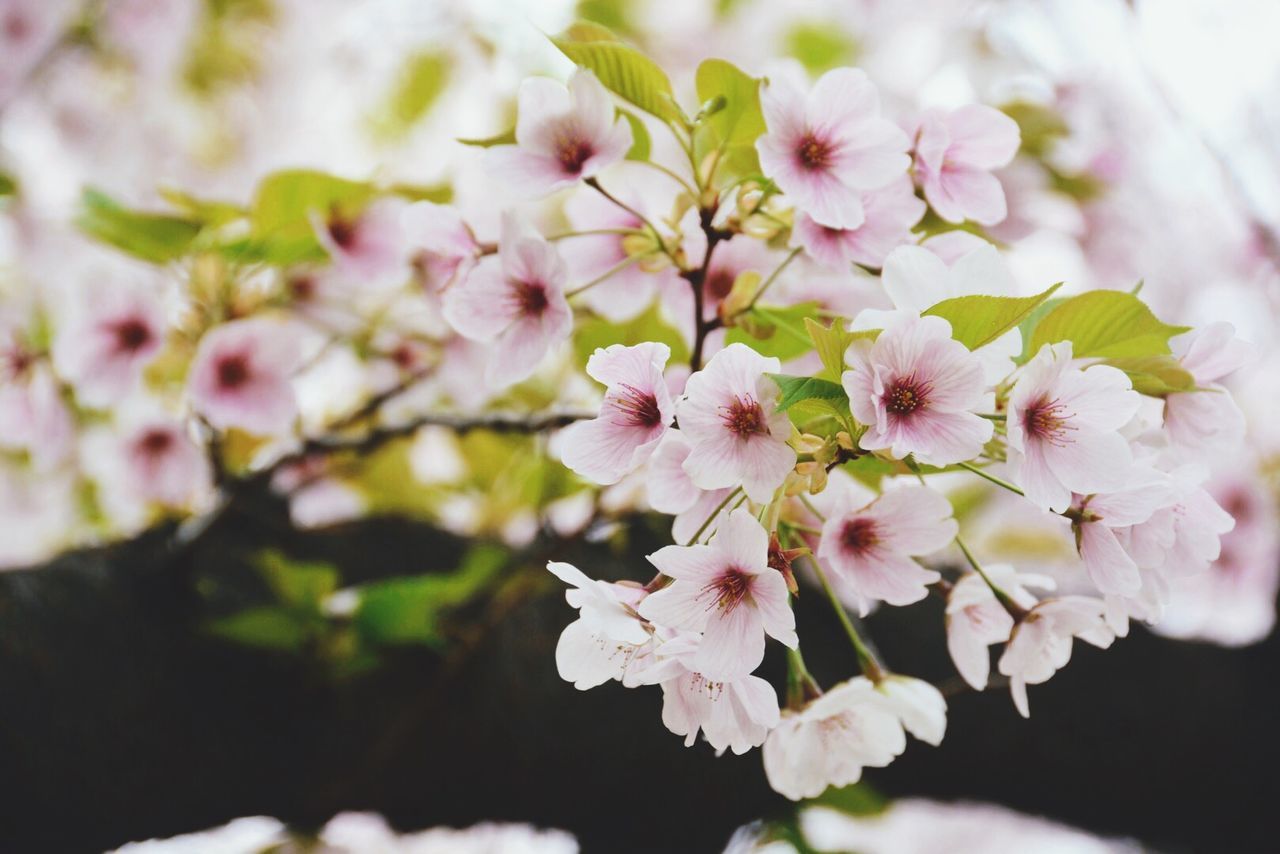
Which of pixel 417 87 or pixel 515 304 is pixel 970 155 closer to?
pixel 515 304

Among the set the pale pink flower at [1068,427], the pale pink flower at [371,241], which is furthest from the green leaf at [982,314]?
the pale pink flower at [371,241]

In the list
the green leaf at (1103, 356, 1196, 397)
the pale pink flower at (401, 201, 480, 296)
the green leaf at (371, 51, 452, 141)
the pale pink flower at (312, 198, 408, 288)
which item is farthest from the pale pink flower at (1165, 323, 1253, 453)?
the green leaf at (371, 51, 452, 141)

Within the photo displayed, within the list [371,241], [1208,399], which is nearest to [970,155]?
[1208,399]

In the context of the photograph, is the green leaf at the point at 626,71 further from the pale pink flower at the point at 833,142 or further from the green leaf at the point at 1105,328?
the green leaf at the point at 1105,328

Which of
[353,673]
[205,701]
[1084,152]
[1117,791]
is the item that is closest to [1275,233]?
[1084,152]

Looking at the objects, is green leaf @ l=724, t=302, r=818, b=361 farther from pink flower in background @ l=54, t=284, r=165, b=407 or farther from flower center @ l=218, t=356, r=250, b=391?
pink flower in background @ l=54, t=284, r=165, b=407

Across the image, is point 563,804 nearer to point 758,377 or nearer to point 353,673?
point 353,673
